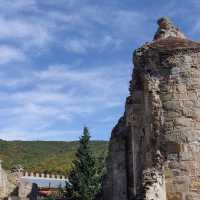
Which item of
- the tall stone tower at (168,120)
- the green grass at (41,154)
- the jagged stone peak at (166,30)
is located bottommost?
the tall stone tower at (168,120)

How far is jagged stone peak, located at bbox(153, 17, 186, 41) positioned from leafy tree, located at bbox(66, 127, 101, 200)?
16.4 metres

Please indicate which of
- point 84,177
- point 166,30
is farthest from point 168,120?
point 84,177

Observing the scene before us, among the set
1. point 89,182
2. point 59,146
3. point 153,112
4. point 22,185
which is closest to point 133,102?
point 153,112

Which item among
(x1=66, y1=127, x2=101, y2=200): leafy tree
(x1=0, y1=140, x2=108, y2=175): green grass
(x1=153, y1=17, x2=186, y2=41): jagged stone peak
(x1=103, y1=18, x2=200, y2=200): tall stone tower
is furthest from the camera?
(x1=0, y1=140, x2=108, y2=175): green grass

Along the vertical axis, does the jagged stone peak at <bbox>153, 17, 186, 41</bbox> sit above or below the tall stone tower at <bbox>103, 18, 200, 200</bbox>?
above

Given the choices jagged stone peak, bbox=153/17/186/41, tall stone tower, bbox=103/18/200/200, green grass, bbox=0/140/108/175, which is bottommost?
tall stone tower, bbox=103/18/200/200

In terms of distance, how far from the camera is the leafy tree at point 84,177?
2795 cm

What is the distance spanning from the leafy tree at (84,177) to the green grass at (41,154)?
1079 inches

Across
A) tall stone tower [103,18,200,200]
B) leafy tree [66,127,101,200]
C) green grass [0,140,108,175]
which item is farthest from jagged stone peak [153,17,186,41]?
green grass [0,140,108,175]

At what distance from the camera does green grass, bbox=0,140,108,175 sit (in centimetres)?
6323

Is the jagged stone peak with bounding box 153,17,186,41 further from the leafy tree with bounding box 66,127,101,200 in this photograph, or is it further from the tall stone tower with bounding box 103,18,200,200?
the leafy tree with bounding box 66,127,101,200

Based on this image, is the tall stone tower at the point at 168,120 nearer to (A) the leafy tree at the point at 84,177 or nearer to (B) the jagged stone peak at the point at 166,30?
(B) the jagged stone peak at the point at 166,30

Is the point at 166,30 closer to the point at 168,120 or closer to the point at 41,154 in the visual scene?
the point at 168,120

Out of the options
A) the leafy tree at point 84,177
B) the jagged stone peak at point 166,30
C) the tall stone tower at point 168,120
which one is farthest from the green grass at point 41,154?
the tall stone tower at point 168,120
